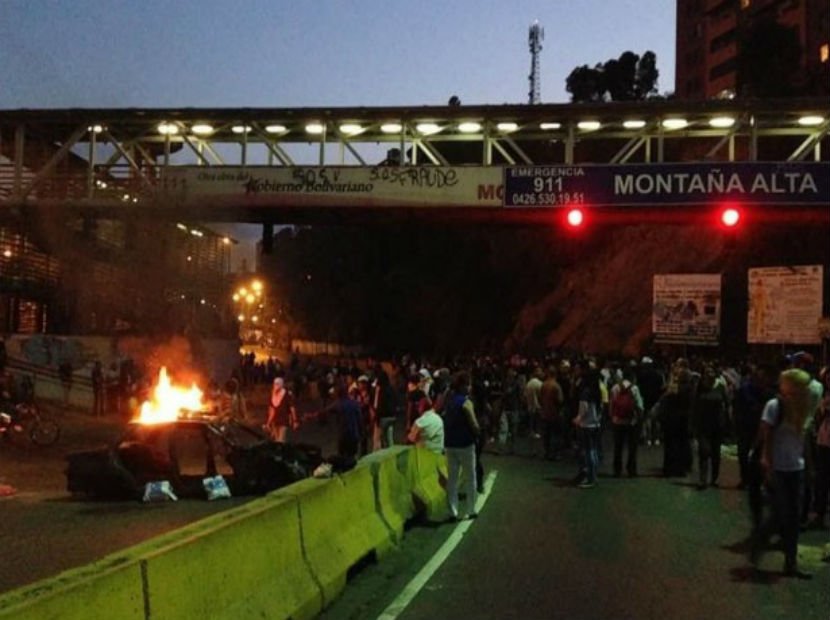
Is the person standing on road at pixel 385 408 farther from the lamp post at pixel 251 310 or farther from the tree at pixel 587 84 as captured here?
the tree at pixel 587 84

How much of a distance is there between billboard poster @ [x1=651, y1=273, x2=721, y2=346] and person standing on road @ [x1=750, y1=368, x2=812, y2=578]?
69.7 feet

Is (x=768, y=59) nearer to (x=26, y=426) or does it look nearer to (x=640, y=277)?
(x=640, y=277)

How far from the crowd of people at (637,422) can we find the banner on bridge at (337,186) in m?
4.55

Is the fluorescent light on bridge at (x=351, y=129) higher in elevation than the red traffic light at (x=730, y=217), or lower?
higher

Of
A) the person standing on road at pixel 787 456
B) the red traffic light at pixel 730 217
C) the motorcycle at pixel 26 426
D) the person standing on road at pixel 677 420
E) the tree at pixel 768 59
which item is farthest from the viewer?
the tree at pixel 768 59

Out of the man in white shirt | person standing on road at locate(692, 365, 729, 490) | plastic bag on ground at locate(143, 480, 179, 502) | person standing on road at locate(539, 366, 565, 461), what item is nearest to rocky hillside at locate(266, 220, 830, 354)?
person standing on road at locate(539, 366, 565, 461)

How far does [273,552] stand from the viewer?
6855 mm

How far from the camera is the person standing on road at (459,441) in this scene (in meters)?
12.0

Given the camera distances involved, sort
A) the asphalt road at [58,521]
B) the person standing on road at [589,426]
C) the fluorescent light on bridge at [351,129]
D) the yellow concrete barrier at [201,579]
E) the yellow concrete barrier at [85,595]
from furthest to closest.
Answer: the fluorescent light on bridge at [351,129]
the person standing on road at [589,426]
the asphalt road at [58,521]
the yellow concrete barrier at [201,579]
the yellow concrete barrier at [85,595]

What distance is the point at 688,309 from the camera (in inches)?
1191

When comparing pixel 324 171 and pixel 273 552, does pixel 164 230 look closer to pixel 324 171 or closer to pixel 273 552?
pixel 324 171

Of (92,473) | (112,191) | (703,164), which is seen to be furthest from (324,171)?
(92,473)

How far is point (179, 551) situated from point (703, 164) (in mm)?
21815

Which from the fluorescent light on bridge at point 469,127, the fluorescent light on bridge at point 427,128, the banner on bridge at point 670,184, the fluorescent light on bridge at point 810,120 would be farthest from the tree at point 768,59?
the fluorescent light on bridge at point 427,128
